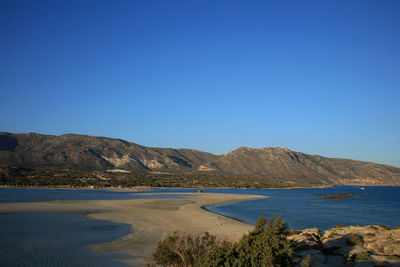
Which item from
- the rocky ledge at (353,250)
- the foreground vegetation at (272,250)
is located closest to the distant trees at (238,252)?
the foreground vegetation at (272,250)

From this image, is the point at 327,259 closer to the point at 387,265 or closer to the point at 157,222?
the point at 387,265

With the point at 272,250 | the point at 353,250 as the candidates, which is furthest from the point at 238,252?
the point at 353,250

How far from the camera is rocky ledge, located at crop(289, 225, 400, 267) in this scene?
13.5 m

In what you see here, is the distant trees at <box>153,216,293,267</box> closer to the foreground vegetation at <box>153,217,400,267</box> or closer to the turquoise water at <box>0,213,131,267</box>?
the foreground vegetation at <box>153,217,400,267</box>

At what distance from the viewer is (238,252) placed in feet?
32.6

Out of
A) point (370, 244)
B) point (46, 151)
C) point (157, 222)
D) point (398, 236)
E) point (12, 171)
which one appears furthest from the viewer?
point (46, 151)

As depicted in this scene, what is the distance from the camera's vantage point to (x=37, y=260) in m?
14.9

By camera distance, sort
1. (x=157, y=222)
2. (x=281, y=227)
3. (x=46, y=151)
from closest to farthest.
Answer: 1. (x=281, y=227)
2. (x=157, y=222)
3. (x=46, y=151)

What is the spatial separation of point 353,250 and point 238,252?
869 cm

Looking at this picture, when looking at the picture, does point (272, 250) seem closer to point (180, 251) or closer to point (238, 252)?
point (238, 252)

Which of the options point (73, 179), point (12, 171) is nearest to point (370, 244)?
point (73, 179)

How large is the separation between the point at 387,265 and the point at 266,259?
674cm

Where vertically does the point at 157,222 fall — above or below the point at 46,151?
below

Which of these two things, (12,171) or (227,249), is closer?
(227,249)
